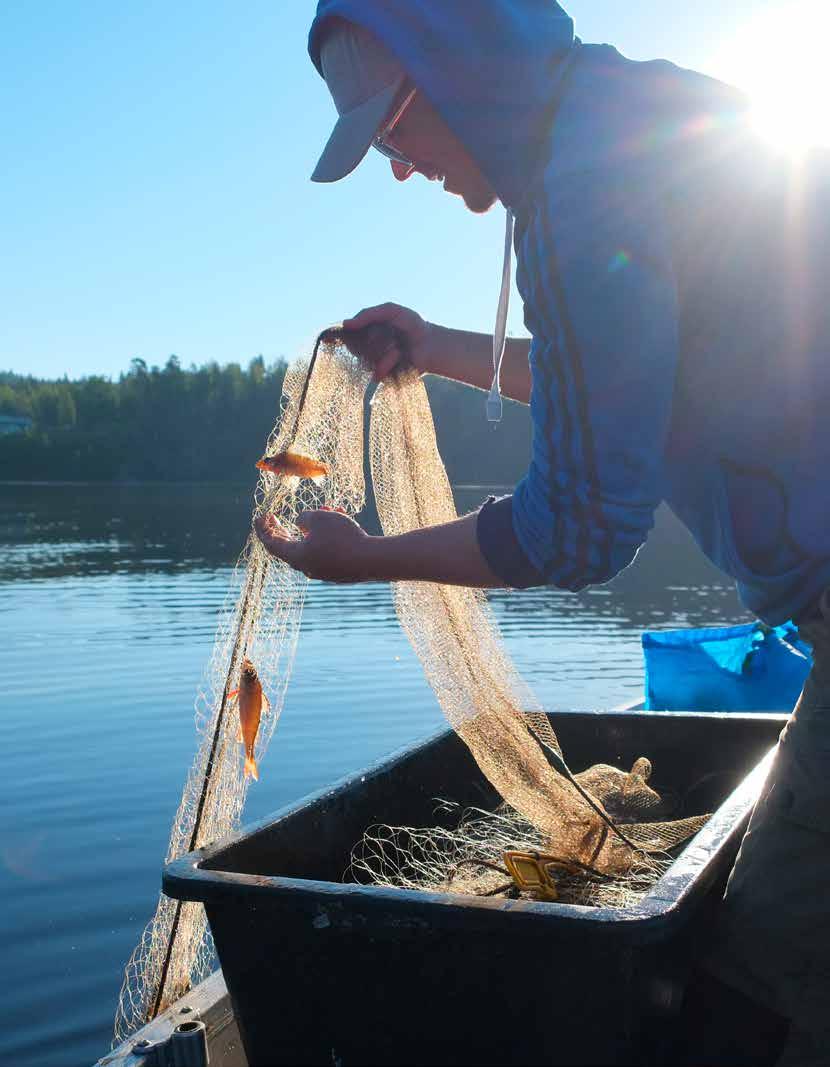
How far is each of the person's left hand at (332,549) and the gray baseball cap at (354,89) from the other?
679 millimetres

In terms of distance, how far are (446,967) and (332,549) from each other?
2.96 ft

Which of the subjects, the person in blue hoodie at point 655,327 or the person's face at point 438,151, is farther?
the person's face at point 438,151

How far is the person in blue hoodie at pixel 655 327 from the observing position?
1.75 metres

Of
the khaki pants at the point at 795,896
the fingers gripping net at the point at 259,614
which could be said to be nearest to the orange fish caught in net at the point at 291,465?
the fingers gripping net at the point at 259,614

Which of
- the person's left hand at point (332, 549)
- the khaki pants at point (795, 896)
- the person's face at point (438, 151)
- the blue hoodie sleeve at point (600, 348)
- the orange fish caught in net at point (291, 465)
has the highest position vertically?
the person's face at point (438, 151)

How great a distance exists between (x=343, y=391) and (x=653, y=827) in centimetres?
169

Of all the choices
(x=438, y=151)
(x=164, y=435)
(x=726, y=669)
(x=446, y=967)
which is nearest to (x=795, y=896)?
(x=446, y=967)

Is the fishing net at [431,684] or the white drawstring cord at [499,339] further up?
the white drawstring cord at [499,339]

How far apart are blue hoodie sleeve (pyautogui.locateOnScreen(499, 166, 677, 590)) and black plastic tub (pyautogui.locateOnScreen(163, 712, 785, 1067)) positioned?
84 centimetres

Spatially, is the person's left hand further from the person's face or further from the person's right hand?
the person's right hand

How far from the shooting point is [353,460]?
3.46 m

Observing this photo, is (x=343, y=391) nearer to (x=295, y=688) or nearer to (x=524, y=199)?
(x=524, y=199)

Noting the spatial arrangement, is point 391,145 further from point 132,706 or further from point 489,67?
point 132,706

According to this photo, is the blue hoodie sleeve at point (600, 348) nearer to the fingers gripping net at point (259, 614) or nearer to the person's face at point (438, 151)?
the person's face at point (438, 151)
